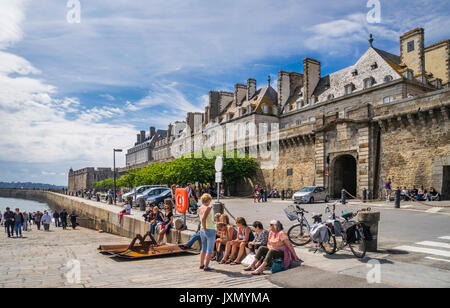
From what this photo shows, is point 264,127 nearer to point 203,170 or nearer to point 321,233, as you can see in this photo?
point 203,170

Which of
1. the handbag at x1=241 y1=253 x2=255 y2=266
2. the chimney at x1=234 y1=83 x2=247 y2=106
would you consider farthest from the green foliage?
the handbag at x1=241 y1=253 x2=255 y2=266

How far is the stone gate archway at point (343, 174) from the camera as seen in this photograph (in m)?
28.7

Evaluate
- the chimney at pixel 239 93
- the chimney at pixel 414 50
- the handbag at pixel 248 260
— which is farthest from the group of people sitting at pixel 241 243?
the chimney at pixel 239 93

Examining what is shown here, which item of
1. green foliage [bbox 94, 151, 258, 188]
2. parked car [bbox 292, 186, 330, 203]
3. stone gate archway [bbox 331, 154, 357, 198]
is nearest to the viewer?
parked car [bbox 292, 186, 330, 203]

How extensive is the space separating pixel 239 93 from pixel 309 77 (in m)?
15.4

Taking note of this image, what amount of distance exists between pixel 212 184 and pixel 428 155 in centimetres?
2331

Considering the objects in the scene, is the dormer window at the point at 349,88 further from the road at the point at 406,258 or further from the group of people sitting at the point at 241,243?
the group of people sitting at the point at 241,243

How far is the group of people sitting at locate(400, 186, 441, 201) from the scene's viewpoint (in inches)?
789

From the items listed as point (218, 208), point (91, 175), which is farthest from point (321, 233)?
point (91, 175)

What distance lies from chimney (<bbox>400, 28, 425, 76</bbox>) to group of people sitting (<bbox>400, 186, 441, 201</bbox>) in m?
16.9

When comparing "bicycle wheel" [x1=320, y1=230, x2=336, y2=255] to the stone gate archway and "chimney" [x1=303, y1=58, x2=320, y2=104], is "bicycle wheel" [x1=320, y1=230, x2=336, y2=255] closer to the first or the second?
the stone gate archway

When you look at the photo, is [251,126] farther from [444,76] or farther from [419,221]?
[419,221]

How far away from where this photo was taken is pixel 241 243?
7508 mm

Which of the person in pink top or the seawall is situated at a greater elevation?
the person in pink top
